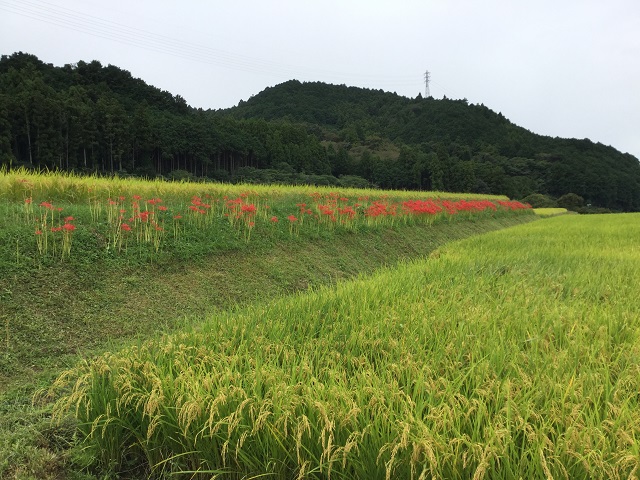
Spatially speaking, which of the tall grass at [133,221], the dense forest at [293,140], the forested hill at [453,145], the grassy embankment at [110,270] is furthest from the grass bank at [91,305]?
the forested hill at [453,145]

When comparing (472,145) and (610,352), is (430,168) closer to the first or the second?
(472,145)

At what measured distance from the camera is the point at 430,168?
60.8m

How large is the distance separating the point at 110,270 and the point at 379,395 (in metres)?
4.50

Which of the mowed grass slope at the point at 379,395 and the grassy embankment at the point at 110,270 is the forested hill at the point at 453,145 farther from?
the mowed grass slope at the point at 379,395

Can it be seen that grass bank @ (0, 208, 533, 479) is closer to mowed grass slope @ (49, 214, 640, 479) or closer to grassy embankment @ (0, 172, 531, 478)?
grassy embankment @ (0, 172, 531, 478)

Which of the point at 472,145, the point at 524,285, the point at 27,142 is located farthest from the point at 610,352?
the point at 472,145

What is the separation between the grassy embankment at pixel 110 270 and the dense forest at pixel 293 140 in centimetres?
796

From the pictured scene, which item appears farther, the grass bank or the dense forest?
the dense forest

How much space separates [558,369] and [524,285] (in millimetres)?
2313

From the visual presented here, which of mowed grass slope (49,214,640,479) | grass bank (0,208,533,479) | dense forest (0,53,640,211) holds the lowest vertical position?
grass bank (0,208,533,479)

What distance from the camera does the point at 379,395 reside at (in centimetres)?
173

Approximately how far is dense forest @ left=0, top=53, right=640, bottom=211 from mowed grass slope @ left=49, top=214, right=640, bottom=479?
42.1 feet

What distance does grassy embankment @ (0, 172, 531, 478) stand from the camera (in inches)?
119

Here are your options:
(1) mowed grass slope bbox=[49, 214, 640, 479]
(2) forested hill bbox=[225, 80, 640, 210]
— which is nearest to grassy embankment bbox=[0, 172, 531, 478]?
(1) mowed grass slope bbox=[49, 214, 640, 479]
